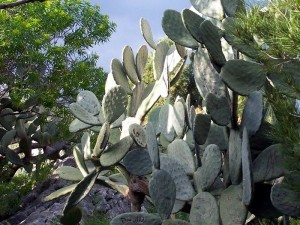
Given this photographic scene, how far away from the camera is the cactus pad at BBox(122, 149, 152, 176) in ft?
15.4

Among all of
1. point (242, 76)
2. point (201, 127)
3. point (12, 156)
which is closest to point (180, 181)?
point (201, 127)

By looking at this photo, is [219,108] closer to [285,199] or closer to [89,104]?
[285,199]

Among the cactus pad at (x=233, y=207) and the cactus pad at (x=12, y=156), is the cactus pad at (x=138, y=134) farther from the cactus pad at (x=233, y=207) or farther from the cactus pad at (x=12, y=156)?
the cactus pad at (x=12, y=156)

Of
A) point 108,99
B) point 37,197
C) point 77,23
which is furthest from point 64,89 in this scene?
point 108,99

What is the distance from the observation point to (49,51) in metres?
8.39

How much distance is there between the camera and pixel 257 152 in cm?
430

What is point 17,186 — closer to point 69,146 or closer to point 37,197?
point 37,197

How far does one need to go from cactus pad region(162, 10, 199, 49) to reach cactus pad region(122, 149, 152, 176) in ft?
2.99

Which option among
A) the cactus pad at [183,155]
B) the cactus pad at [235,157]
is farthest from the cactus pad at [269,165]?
the cactus pad at [183,155]

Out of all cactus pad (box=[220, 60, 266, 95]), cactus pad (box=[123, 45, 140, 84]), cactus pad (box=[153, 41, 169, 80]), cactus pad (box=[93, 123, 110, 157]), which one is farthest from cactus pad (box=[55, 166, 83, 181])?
cactus pad (box=[220, 60, 266, 95])

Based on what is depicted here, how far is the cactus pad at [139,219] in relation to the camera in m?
4.19

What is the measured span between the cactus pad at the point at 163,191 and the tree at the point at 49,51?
13.7ft

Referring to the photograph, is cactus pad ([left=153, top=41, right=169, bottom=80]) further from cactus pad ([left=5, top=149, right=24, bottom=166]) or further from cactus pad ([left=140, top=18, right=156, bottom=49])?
cactus pad ([left=5, top=149, right=24, bottom=166])

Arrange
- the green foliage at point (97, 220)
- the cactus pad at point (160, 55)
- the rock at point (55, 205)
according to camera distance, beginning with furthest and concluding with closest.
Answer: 1. the rock at point (55, 205)
2. the green foliage at point (97, 220)
3. the cactus pad at point (160, 55)
